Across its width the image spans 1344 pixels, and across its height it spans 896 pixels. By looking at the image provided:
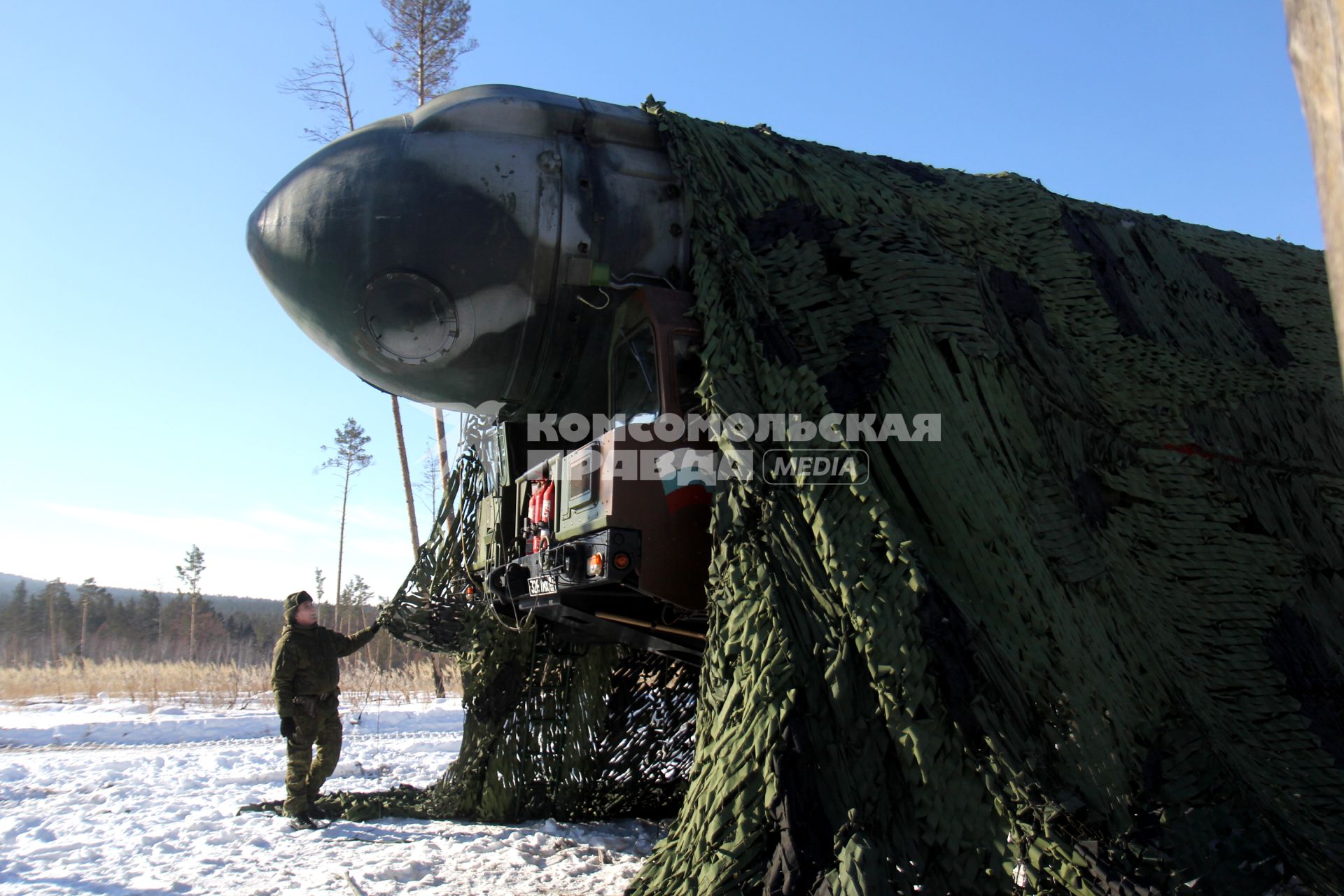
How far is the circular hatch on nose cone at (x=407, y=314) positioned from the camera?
444 cm

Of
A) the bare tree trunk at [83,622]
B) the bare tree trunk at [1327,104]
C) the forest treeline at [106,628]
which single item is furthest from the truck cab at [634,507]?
the bare tree trunk at [83,622]

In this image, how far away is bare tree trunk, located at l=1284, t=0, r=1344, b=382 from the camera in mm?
960

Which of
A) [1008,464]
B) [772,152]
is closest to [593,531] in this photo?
[1008,464]

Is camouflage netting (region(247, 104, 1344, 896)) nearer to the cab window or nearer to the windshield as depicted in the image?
the cab window

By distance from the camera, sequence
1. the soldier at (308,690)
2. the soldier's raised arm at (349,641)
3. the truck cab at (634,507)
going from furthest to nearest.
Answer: the soldier's raised arm at (349,641) < the soldier at (308,690) < the truck cab at (634,507)

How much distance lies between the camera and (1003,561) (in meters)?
3.57

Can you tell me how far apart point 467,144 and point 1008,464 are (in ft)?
9.48

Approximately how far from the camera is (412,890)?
434 cm

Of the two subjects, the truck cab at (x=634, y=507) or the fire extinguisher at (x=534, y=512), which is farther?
the fire extinguisher at (x=534, y=512)

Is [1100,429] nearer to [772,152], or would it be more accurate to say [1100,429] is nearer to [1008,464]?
[1008,464]

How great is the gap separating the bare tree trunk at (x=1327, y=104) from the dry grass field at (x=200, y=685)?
14826mm

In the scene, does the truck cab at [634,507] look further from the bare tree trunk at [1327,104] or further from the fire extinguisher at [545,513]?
the bare tree trunk at [1327,104]

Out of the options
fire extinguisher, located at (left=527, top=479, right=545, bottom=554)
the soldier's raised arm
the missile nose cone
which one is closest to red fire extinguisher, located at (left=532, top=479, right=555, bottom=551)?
fire extinguisher, located at (left=527, top=479, right=545, bottom=554)

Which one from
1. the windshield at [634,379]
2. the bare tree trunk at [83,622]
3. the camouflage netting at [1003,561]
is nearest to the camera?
the camouflage netting at [1003,561]
